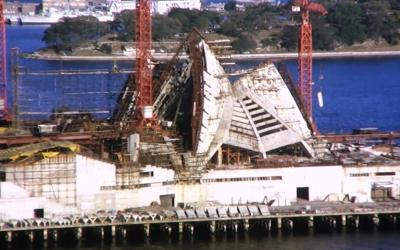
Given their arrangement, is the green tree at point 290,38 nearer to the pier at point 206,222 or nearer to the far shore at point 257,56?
the far shore at point 257,56

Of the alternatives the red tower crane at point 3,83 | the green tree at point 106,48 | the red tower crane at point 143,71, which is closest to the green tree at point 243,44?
the green tree at point 106,48

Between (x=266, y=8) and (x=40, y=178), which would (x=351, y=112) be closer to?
(x=40, y=178)

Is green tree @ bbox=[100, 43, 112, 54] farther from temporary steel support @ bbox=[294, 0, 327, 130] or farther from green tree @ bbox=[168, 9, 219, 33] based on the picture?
temporary steel support @ bbox=[294, 0, 327, 130]

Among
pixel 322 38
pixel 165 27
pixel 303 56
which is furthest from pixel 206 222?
pixel 322 38

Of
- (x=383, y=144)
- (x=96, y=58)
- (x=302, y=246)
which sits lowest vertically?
(x=302, y=246)

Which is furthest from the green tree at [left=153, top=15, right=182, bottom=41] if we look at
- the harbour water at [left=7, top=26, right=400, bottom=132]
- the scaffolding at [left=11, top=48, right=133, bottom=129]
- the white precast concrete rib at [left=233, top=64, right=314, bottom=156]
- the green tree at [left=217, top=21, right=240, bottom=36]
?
the white precast concrete rib at [left=233, top=64, right=314, bottom=156]

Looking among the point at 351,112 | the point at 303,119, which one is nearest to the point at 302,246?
the point at 303,119
